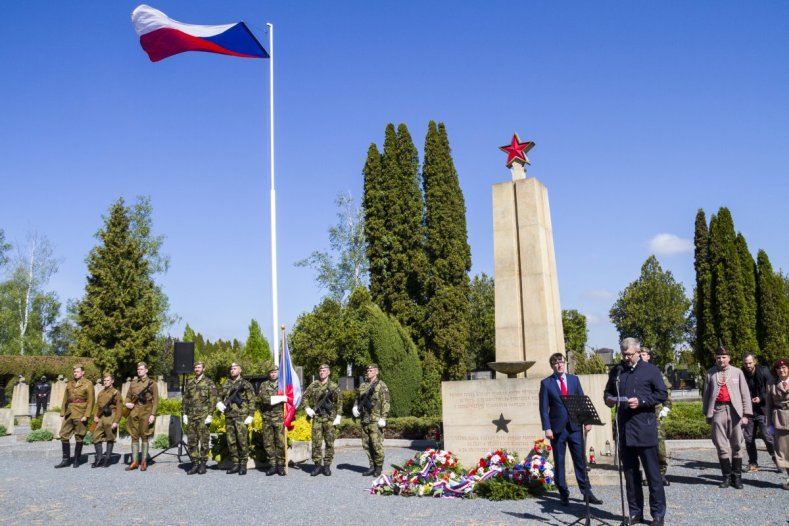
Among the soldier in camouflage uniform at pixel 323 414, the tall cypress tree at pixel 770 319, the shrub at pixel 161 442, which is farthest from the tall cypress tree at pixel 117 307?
the tall cypress tree at pixel 770 319

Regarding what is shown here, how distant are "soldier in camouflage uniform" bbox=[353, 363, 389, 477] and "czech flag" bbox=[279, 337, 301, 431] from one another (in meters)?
1.33

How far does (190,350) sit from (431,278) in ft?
65.9

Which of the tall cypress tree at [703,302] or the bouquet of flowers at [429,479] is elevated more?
the tall cypress tree at [703,302]

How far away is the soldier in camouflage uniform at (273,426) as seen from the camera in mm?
11750

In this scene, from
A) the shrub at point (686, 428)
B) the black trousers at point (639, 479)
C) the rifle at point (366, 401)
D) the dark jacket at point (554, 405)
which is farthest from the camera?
the shrub at point (686, 428)

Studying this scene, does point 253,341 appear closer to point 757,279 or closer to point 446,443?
point 757,279

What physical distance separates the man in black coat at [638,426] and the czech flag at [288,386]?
6697 mm

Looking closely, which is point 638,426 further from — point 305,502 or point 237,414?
point 237,414

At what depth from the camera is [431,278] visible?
3316 cm

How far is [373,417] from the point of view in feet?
36.2

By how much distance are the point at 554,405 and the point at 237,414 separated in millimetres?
6188

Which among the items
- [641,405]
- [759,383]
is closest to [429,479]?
[641,405]

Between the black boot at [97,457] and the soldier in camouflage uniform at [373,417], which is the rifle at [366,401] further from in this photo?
the black boot at [97,457]

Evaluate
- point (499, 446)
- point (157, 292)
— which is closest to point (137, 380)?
point (499, 446)
